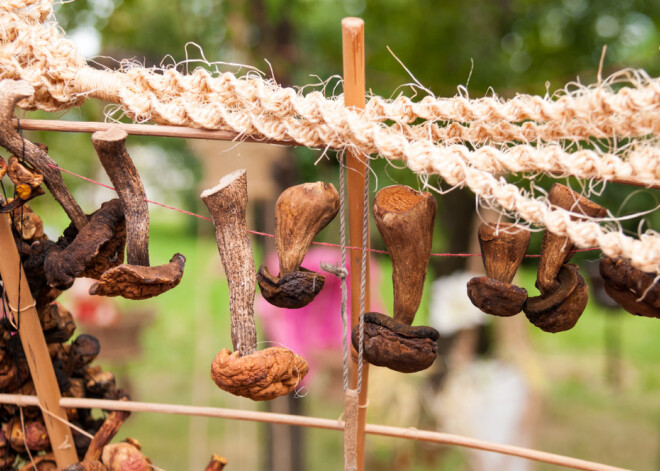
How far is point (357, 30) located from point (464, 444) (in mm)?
413

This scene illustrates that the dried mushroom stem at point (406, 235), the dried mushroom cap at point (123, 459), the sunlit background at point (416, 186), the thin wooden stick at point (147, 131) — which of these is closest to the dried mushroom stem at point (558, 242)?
the dried mushroom stem at point (406, 235)

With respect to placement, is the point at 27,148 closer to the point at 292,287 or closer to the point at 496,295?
the point at 292,287

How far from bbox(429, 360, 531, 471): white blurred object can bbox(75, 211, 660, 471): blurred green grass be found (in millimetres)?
123

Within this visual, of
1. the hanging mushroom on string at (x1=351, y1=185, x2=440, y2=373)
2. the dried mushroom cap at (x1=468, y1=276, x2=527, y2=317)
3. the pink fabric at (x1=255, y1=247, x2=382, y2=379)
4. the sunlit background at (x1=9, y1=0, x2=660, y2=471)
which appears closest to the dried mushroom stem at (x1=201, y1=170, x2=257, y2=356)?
the hanging mushroom on string at (x1=351, y1=185, x2=440, y2=373)

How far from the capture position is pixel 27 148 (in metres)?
0.54

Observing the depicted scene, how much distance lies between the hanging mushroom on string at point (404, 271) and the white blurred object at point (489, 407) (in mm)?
1344

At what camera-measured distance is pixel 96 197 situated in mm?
3812

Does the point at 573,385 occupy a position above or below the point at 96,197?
below

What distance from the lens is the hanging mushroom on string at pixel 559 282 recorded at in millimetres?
502

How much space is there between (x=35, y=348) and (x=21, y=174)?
0.21 meters

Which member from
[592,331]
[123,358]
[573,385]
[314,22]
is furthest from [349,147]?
[592,331]

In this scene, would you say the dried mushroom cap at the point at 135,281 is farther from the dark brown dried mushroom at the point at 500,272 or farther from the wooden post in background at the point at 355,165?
the dark brown dried mushroom at the point at 500,272

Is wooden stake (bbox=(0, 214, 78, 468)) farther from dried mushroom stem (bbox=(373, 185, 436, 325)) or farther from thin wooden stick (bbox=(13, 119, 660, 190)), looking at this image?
dried mushroom stem (bbox=(373, 185, 436, 325))

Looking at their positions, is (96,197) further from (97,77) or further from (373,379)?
(97,77)
